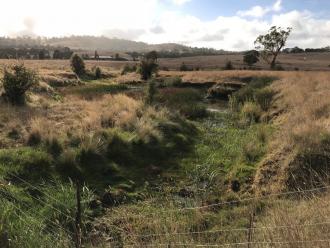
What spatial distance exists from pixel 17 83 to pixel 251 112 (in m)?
12.4

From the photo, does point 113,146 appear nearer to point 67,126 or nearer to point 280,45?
point 67,126

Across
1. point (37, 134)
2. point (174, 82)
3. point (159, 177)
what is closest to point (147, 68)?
point (174, 82)

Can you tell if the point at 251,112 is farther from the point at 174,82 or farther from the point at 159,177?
the point at 174,82

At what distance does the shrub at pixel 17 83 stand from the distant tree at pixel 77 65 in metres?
33.4

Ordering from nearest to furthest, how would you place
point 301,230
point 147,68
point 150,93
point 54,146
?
point 301,230 → point 54,146 → point 150,93 → point 147,68

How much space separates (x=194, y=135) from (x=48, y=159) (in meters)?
8.90

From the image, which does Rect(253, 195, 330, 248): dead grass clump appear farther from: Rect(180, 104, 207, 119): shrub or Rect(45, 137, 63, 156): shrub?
Rect(180, 104, 207, 119): shrub

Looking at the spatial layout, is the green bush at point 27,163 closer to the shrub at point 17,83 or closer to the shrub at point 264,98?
→ the shrub at point 17,83

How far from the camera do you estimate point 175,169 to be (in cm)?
1589

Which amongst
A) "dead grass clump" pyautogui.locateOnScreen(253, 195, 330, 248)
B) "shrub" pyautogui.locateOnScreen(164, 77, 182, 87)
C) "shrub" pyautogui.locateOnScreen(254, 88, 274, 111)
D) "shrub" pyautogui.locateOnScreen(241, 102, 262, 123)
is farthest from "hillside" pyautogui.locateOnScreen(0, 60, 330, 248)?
"shrub" pyautogui.locateOnScreen(164, 77, 182, 87)

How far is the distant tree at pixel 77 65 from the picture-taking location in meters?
59.0

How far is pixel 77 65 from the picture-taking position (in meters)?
59.5

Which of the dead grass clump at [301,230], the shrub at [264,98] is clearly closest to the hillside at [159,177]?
the dead grass clump at [301,230]

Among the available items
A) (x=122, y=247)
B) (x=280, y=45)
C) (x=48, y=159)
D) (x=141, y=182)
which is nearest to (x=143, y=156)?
(x=141, y=182)
